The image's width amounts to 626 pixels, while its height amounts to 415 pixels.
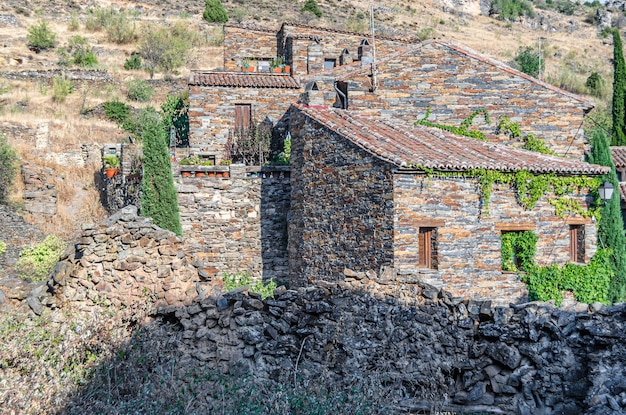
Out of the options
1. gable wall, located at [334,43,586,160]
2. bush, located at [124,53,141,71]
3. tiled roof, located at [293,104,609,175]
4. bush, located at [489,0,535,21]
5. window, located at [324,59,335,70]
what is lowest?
tiled roof, located at [293,104,609,175]

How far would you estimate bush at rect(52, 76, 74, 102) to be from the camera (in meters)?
32.0

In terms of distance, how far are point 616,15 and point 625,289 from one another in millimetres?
59784

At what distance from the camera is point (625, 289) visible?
51.5 ft

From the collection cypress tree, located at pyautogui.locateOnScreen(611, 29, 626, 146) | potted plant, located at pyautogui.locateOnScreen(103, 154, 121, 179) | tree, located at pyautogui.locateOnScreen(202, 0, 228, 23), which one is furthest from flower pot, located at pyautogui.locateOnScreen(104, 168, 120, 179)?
tree, located at pyautogui.locateOnScreen(202, 0, 228, 23)

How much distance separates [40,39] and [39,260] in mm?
28458

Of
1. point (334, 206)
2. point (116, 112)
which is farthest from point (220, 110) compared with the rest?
point (116, 112)

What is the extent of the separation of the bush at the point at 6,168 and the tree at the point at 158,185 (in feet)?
28.6

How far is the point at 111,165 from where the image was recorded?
2256 centimetres

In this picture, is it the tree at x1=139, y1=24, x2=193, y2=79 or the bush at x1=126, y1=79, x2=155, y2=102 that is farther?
the tree at x1=139, y1=24, x2=193, y2=79

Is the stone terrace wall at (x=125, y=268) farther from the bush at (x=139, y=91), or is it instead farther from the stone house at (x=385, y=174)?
the bush at (x=139, y=91)

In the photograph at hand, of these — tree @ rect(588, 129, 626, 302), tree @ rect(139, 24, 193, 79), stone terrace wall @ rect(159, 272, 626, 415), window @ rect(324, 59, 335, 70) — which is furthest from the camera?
tree @ rect(139, 24, 193, 79)

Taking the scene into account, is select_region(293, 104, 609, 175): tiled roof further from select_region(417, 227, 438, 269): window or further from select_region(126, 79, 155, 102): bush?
select_region(126, 79, 155, 102): bush

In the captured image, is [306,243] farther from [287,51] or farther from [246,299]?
[287,51]

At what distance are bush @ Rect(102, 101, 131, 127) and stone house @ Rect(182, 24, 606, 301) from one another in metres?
11.3
